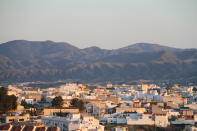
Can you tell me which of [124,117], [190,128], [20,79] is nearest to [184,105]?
[124,117]

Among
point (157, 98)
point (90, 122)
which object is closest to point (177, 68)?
point (157, 98)

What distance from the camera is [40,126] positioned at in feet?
124

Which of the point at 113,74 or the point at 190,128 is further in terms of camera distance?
the point at 113,74

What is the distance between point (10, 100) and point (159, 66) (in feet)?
485

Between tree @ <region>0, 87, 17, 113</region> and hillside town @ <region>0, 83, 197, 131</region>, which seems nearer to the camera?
hillside town @ <region>0, 83, 197, 131</region>

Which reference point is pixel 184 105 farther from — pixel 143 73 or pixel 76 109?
pixel 143 73

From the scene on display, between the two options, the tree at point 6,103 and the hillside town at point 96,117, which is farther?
the tree at point 6,103

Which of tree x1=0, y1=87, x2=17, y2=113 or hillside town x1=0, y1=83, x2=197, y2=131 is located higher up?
tree x1=0, y1=87, x2=17, y2=113

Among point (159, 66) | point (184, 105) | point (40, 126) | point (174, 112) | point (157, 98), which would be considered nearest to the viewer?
point (40, 126)

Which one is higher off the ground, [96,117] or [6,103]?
[6,103]

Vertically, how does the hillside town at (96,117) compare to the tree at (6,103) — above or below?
below

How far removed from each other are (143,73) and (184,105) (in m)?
123

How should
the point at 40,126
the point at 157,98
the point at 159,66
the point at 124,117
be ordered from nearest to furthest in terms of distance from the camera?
1. the point at 40,126
2. the point at 124,117
3. the point at 157,98
4. the point at 159,66

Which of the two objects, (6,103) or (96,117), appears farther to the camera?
(96,117)
